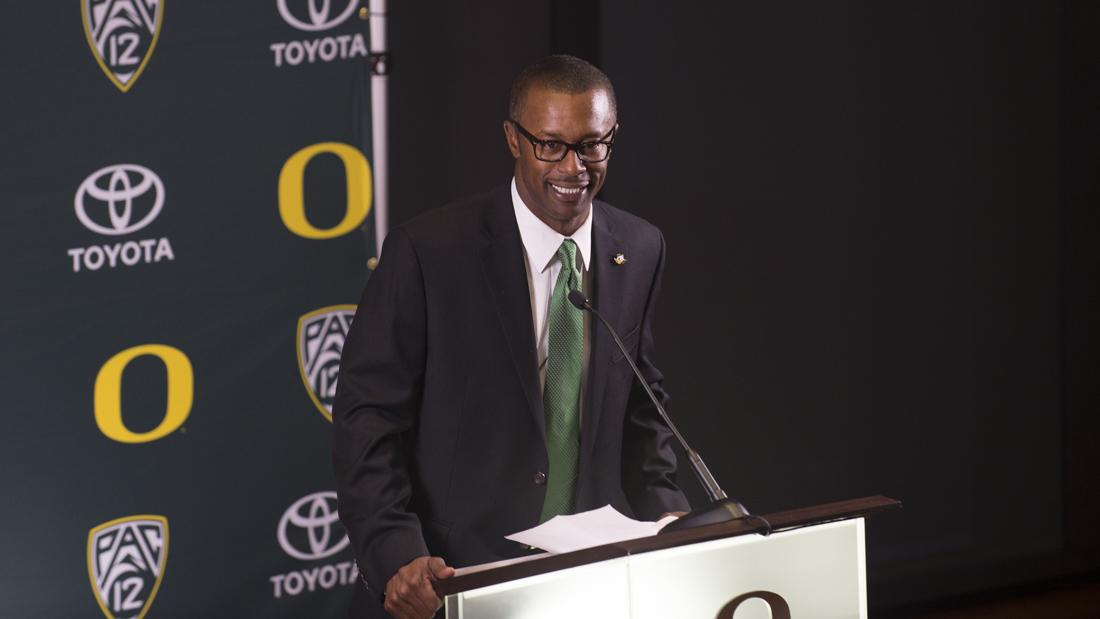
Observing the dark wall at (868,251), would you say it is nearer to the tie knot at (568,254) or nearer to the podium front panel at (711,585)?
the tie knot at (568,254)

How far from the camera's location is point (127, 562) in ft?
10.2

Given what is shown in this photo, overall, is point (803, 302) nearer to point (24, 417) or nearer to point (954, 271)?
point (954, 271)

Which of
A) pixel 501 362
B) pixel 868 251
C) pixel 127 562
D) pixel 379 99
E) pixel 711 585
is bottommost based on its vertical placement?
pixel 127 562

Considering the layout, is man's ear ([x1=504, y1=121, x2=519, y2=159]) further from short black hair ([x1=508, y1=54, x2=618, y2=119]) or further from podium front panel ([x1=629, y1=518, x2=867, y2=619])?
podium front panel ([x1=629, y1=518, x2=867, y2=619])

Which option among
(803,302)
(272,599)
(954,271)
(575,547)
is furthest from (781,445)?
(575,547)

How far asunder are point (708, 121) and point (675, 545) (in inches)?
92.4

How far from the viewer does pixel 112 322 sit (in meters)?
3.04

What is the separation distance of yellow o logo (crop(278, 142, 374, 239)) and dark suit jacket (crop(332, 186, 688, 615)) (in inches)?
52.3

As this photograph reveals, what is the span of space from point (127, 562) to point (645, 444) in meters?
1.63

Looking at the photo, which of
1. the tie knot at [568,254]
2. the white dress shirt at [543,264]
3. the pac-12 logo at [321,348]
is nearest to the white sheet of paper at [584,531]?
the white dress shirt at [543,264]

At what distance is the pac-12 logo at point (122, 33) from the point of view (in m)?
2.97

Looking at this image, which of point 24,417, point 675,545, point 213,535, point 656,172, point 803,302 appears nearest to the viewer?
point 675,545

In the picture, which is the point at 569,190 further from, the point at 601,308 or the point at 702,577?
the point at 702,577

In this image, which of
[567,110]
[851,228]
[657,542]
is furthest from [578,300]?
[851,228]
